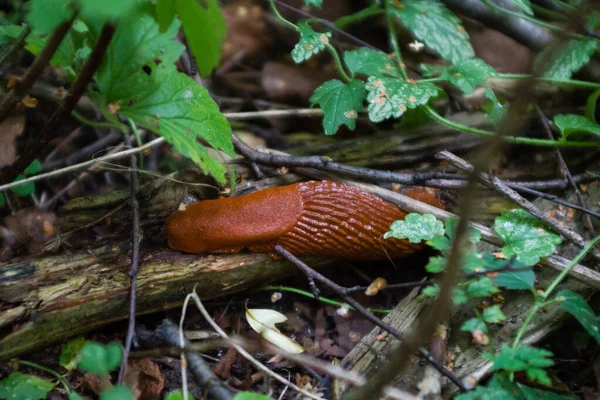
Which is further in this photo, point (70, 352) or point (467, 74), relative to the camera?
point (467, 74)

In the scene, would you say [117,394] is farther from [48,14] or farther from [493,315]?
[493,315]

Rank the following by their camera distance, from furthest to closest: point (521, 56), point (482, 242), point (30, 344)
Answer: point (521, 56) < point (482, 242) < point (30, 344)

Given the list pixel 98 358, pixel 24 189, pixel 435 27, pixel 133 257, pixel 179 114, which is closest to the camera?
pixel 98 358

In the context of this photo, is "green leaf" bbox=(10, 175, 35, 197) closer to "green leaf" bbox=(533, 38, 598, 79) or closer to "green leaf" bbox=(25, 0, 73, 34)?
"green leaf" bbox=(25, 0, 73, 34)

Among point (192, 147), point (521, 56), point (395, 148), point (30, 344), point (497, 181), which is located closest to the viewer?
point (192, 147)

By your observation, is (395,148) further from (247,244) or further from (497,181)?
(247,244)

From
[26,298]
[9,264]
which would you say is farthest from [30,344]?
Answer: [9,264]

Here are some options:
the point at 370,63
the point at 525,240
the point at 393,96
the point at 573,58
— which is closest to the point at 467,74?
the point at 393,96
